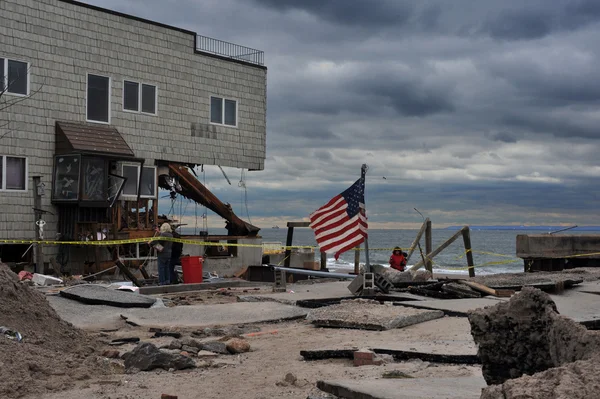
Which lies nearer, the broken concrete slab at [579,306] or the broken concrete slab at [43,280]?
the broken concrete slab at [579,306]

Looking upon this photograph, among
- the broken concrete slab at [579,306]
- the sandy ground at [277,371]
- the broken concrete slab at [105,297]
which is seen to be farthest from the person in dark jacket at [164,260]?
the broken concrete slab at [579,306]

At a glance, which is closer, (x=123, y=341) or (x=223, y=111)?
(x=123, y=341)

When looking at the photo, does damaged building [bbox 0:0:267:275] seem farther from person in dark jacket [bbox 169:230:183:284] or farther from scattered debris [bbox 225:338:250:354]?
scattered debris [bbox 225:338:250:354]

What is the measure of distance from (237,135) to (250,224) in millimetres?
3927

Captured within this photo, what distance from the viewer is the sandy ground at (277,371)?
6.95m

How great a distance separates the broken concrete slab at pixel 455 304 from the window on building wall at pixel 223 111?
18140mm

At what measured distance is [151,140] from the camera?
27.1 meters

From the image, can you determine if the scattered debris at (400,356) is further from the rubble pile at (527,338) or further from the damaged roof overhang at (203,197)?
the damaged roof overhang at (203,197)

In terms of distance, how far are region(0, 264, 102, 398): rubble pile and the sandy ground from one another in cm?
33

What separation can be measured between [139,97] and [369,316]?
59.2ft

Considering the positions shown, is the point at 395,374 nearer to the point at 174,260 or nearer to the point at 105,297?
the point at 105,297

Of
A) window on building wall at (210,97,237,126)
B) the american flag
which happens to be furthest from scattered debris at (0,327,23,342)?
window on building wall at (210,97,237,126)

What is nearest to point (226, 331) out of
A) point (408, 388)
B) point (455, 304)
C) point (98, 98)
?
point (455, 304)

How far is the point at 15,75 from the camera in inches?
914
